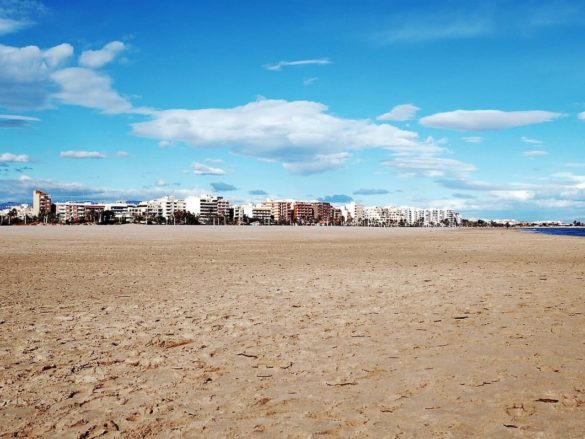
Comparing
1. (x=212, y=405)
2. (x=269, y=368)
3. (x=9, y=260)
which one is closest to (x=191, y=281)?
(x=269, y=368)

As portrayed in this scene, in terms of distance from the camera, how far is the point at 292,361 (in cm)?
602

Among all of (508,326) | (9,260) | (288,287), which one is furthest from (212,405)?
(9,260)

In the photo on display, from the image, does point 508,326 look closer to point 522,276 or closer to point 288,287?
point 288,287

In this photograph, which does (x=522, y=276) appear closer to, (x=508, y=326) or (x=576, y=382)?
→ (x=508, y=326)

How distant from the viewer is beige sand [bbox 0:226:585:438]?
4.21 meters

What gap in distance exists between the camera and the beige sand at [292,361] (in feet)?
13.8

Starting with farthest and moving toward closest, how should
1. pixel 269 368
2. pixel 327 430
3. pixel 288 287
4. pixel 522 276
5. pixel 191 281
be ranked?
pixel 522 276 → pixel 191 281 → pixel 288 287 → pixel 269 368 → pixel 327 430

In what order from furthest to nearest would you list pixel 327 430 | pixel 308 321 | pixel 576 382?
1. pixel 308 321
2. pixel 576 382
3. pixel 327 430

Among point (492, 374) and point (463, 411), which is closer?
point (463, 411)

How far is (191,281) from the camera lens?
45.2 ft

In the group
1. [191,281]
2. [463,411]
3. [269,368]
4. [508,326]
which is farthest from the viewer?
[191,281]

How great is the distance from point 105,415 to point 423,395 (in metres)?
3.17

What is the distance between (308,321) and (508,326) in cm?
345

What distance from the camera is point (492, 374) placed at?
5.39 metres
